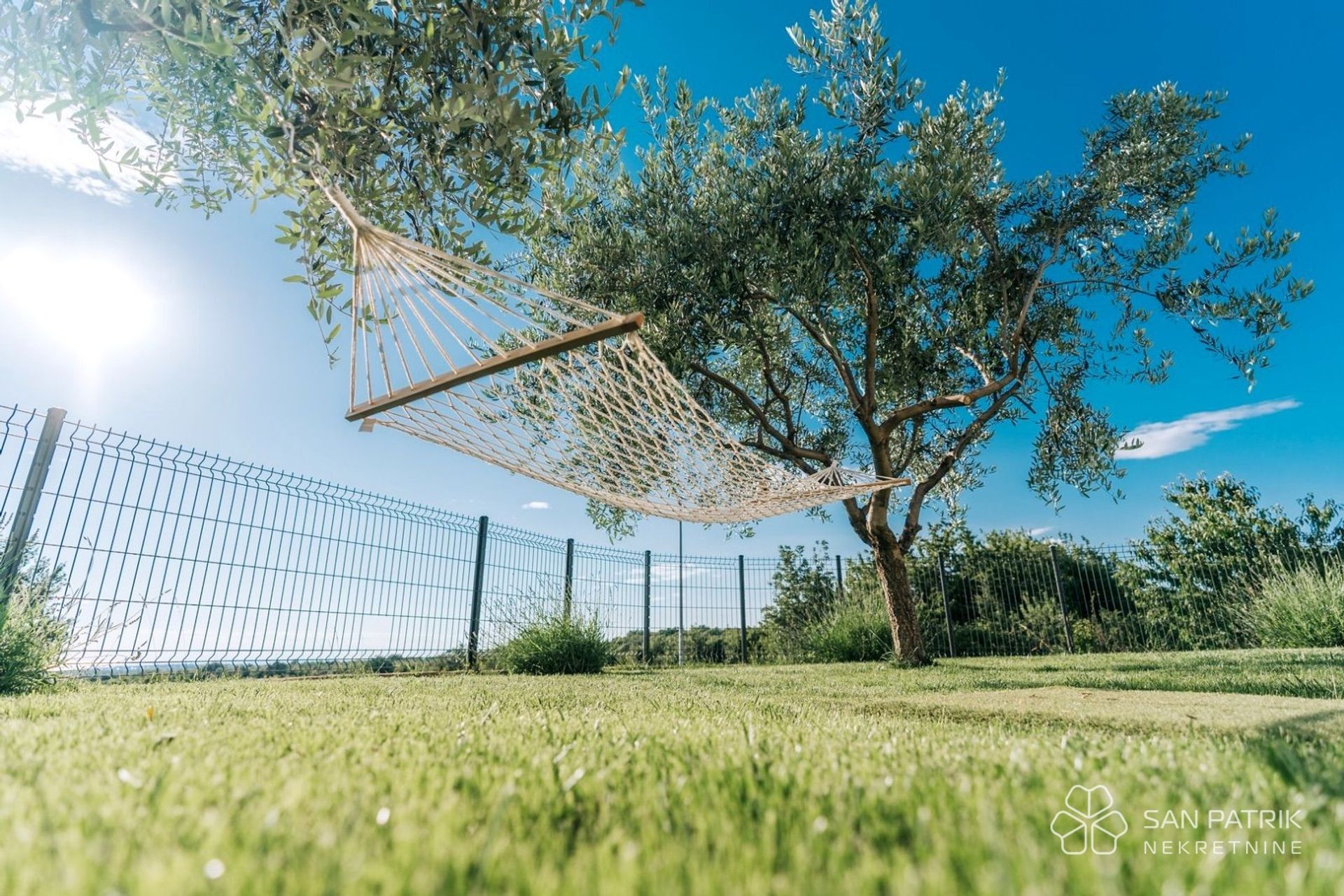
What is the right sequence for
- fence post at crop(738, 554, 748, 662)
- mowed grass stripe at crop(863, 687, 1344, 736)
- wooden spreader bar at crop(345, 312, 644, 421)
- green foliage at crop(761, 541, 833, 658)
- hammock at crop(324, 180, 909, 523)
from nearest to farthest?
mowed grass stripe at crop(863, 687, 1344, 736) < wooden spreader bar at crop(345, 312, 644, 421) < hammock at crop(324, 180, 909, 523) < fence post at crop(738, 554, 748, 662) < green foliage at crop(761, 541, 833, 658)

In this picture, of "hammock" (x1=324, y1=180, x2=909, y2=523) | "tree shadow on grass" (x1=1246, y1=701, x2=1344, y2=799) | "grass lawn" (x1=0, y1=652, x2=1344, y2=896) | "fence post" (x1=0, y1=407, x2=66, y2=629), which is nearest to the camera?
"grass lawn" (x1=0, y1=652, x2=1344, y2=896)

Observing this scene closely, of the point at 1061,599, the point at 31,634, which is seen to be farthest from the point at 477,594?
the point at 1061,599

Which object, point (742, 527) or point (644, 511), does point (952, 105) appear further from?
point (742, 527)

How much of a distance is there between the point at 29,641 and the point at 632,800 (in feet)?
16.5

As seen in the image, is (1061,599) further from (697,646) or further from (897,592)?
(697,646)

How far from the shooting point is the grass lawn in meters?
0.69

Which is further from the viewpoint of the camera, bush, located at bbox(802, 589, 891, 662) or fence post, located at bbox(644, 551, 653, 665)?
fence post, located at bbox(644, 551, 653, 665)

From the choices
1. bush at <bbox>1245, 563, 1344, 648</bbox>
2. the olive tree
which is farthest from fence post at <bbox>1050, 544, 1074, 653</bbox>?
the olive tree

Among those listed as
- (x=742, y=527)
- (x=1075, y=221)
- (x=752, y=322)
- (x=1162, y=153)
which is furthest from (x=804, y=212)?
(x=742, y=527)

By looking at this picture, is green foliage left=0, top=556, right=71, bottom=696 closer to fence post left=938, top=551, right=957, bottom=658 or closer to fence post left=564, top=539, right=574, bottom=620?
fence post left=564, top=539, right=574, bottom=620

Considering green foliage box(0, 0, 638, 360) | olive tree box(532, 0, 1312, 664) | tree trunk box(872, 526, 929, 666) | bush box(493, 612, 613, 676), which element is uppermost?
A: olive tree box(532, 0, 1312, 664)

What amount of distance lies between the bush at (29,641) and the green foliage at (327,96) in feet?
9.00

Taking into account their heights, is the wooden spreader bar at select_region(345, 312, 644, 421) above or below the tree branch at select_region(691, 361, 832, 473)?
below

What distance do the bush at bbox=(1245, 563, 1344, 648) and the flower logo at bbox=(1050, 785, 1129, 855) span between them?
941 centimetres
